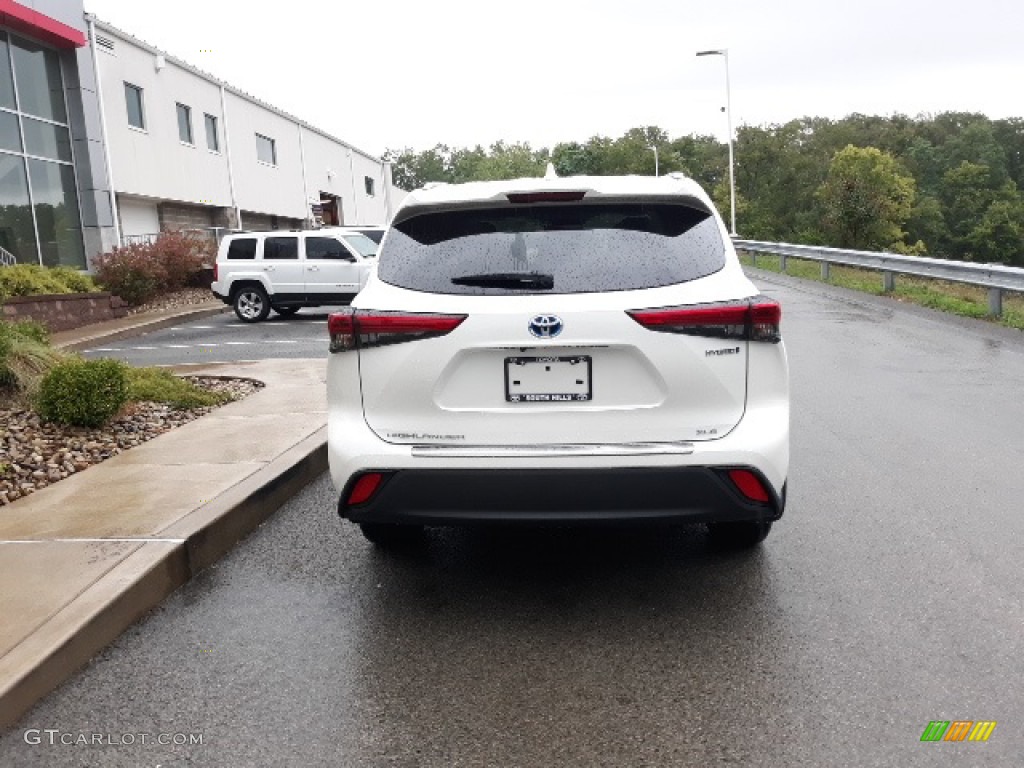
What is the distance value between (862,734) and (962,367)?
8111 millimetres

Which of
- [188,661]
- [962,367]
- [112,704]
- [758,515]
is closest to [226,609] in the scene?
[188,661]

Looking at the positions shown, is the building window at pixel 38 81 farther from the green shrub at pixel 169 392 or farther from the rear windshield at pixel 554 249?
the rear windshield at pixel 554 249

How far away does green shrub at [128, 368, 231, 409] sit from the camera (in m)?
8.70

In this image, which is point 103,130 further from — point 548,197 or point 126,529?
point 548,197

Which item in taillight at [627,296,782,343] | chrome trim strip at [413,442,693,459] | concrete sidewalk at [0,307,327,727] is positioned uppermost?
taillight at [627,296,782,343]

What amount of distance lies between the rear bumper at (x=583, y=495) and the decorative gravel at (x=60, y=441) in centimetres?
327

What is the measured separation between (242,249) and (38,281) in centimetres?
413

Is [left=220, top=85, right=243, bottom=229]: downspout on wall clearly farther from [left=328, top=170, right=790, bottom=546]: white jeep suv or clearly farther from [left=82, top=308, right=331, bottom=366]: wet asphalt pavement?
[left=328, top=170, right=790, bottom=546]: white jeep suv

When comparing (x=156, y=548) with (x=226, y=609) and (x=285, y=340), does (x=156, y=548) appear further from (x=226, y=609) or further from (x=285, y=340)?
(x=285, y=340)

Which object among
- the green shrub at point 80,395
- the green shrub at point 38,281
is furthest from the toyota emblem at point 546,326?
the green shrub at point 38,281

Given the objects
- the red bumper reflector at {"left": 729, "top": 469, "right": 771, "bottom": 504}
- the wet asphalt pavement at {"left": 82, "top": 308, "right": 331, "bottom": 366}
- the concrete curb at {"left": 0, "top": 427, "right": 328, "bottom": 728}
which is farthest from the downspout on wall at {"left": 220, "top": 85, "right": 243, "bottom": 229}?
the red bumper reflector at {"left": 729, "top": 469, "right": 771, "bottom": 504}

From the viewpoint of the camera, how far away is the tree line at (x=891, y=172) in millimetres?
78625

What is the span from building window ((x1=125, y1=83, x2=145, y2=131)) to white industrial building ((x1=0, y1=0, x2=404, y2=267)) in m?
0.06

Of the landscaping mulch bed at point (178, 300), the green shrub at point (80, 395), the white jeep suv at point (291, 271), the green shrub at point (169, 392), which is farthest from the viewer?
the landscaping mulch bed at point (178, 300)
